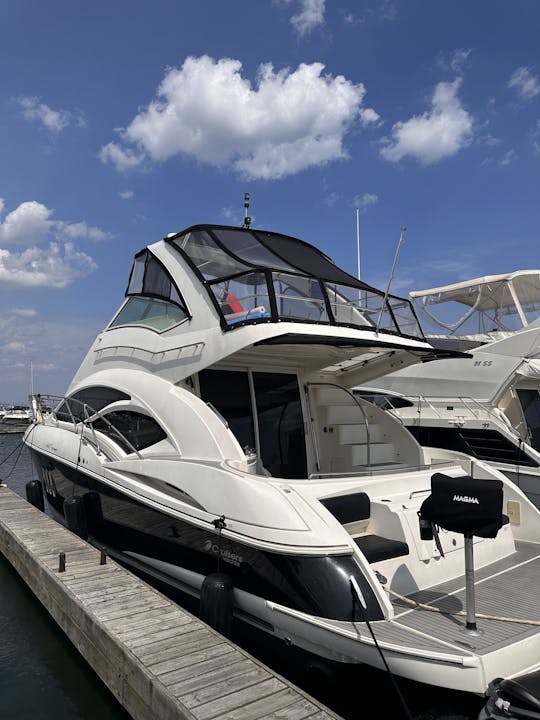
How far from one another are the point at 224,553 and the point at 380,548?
4.00ft

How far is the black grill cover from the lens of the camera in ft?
10.5

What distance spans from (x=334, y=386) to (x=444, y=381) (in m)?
7.78

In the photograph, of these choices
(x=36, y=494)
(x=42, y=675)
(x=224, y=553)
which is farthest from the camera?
(x=36, y=494)

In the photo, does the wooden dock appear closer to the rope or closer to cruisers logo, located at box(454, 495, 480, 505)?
the rope

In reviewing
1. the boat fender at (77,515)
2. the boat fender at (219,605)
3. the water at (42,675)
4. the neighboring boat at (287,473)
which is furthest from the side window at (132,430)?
the water at (42,675)

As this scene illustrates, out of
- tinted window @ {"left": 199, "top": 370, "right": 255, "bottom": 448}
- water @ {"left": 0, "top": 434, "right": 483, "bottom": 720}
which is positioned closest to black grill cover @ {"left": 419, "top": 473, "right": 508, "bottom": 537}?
water @ {"left": 0, "top": 434, "right": 483, "bottom": 720}

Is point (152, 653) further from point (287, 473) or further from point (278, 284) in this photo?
point (278, 284)

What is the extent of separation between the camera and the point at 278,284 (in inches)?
211

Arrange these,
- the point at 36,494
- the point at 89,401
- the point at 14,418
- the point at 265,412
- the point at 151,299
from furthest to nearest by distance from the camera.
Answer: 1. the point at 14,418
2. the point at 36,494
3. the point at 89,401
4. the point at 151,299
5. the point at 265,412

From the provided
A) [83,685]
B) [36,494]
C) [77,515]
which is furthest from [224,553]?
[36,494]

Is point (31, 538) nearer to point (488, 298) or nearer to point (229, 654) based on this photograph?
point (229, 654)

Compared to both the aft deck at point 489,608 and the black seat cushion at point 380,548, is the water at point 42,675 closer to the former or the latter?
the black seat cushion at point 380,548

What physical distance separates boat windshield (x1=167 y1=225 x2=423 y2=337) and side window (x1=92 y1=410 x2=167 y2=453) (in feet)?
4.57

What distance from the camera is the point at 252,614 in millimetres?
4074
